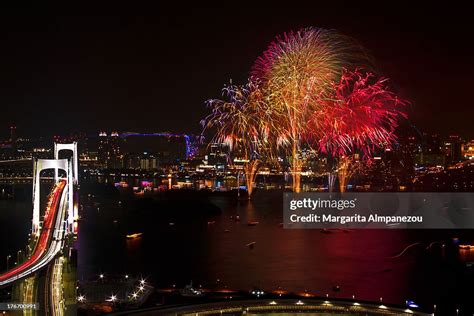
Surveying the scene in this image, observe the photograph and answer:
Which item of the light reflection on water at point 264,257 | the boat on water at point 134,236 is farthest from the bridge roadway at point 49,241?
the boat on water at point 134,236

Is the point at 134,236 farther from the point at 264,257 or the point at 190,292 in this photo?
the point at 190,292

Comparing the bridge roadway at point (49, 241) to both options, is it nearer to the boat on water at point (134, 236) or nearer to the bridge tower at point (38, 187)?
the bridge tower at point (38, 187)

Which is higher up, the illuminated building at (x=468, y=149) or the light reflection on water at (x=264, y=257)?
the illuminated building at (x=468, y=149)

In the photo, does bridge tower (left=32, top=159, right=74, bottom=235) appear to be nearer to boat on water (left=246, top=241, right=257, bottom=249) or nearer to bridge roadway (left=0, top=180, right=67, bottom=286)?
bridge roadway (left=0, top=180, right=67, bottom=286)

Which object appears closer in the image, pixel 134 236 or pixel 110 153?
pixel 134 236

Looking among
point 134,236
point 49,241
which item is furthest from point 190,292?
point 134,236

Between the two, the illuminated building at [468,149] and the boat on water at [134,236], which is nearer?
the boat on water at [134,236]

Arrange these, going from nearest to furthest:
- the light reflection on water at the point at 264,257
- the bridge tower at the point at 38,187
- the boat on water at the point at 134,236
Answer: the light reflection on water at the point at 264,257
the bridge tower at the point at 38,187
the boat on water at the point at 134,236

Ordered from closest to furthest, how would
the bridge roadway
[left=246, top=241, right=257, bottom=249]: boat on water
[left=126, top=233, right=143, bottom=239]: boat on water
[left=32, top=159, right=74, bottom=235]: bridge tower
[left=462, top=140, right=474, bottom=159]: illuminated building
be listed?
→ 1. the bridge roadway
2. [left=32, top=159, right=74, bottom=235]: bridge tower
3. [left=246, top=241, right=257, bottom=249]: boat on water
4. [left=126, top=233, right=143, bottom=239]: boat on water
5. [left=462, top=140, right=474, bottom=159]: illuminated building

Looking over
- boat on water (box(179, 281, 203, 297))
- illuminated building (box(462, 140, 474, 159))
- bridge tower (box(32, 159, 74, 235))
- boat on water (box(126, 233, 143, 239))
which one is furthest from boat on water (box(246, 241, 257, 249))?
illuminated building (box(462, 140, 474, 159))

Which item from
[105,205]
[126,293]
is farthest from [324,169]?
[126,293]
